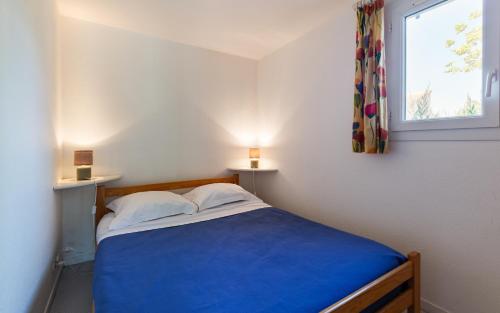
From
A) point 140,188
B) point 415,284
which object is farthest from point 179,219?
point 415,284

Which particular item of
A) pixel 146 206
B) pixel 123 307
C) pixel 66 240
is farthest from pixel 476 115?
pixel 66 240

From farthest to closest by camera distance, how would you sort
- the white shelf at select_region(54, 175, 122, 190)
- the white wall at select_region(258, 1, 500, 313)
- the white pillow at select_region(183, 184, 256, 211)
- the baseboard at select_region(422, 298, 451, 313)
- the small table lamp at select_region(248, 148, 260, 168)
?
the small table lamp at select_region(248, 148, 260, 168)
the white pillow at select_region(183, 184, 256, 211)
the white shelf at select_region(54, 175, 122, 190)
the baseboard at select_region(422, 298, 451, 313)
the white wall at select_region(258, 1, 500, 313)

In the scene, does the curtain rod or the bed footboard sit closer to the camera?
the bed footboard

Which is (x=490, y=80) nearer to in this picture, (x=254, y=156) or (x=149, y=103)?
(x=254, y=156)

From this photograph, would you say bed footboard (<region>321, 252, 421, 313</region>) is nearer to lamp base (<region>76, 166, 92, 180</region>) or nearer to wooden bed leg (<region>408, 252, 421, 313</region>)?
wooden bed leg (<region>408, 252, 421, 313</region>)

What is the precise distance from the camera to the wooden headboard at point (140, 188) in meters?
2.28

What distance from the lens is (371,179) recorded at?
79.5 inches

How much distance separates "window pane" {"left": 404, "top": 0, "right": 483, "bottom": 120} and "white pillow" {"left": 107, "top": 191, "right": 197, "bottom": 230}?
2.12 m

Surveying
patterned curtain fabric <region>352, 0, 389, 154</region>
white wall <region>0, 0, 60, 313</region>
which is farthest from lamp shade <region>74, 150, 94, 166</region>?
patterned curtain fabric <region>352, 0, 389, 154</region>

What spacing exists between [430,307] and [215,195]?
6.50 feet

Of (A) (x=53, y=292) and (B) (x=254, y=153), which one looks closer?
(A) (x=53, y=292)

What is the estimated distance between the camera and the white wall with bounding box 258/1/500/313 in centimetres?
145

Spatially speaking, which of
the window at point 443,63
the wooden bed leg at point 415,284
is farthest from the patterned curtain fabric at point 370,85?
the wooden bed leg at point 415,284

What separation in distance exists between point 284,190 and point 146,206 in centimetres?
166
